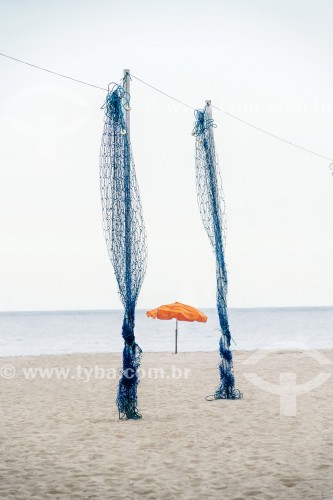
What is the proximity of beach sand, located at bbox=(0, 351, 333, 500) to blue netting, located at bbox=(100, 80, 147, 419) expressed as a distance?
880 mm

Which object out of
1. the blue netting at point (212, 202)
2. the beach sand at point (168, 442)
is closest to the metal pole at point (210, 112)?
the blue netting at point (212, 202)

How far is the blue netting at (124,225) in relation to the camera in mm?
9719

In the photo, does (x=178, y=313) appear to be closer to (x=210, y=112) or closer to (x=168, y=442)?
(x=210, y=112)

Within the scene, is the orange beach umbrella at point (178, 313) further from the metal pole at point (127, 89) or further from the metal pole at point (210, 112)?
the metal pole at point (127, 89)

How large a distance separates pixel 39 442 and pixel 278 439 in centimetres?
377

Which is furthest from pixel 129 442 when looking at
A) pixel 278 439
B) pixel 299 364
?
pixel 299 364

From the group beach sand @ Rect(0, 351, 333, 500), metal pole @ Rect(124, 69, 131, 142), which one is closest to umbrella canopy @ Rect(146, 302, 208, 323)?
beach sand @ Rect(0, 351, 333, 500)

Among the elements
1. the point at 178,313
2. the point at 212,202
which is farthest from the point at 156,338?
the point at 212,202

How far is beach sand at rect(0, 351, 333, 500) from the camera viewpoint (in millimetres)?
6215

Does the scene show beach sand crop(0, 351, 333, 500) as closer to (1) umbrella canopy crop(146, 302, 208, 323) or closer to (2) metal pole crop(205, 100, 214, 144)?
(1) umbrella canopy crop(146, 302, 208, 323)

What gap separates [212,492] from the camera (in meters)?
6.03

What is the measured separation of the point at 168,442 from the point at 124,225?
3832 mm

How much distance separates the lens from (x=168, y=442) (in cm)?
832

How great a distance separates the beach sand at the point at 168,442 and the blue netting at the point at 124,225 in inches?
34.7
